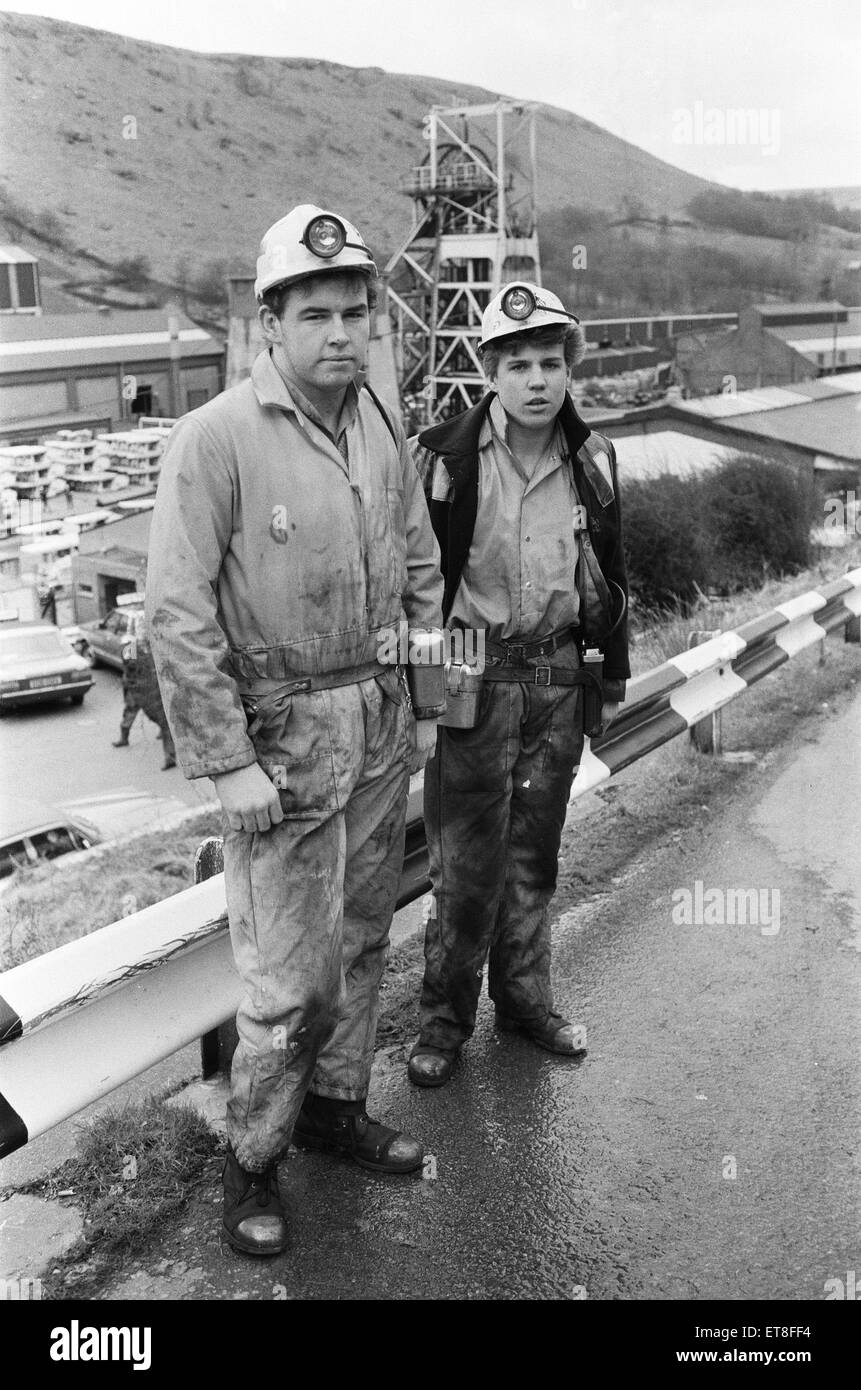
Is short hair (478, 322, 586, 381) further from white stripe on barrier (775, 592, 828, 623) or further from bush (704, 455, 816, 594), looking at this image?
bush (704, 455, 816, 594)

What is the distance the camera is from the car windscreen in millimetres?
52281

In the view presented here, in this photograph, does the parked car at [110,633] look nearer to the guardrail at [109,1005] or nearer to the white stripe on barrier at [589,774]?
the white stripe on barrier at [589,774]

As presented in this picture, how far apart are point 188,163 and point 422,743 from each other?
190m

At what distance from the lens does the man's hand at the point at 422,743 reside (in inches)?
123

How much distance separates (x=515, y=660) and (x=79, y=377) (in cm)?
9720

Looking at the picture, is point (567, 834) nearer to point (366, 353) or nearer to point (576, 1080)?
point (576, 1080)

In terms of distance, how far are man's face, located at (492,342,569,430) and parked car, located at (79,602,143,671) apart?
47.0 meters

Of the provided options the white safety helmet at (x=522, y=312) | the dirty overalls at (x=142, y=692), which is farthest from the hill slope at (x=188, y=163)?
the white safety helmet at (x=522, y=312)

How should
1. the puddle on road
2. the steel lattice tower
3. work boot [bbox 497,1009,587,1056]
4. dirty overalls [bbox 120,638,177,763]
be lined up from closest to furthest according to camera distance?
work boot [bbox 497,1009,587,1056] → the puddle on road → dirty overalls [bbox 120,638,177,763] → the steel lattice tower

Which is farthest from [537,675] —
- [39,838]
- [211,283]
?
[211,283]

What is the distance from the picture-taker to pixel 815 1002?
3947 millimetres

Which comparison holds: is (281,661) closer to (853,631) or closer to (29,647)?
(853,631)

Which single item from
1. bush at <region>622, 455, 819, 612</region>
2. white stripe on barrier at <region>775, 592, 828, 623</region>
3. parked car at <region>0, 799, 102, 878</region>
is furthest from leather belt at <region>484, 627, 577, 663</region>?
bush at <region>622, 455, 819, 612</region>
